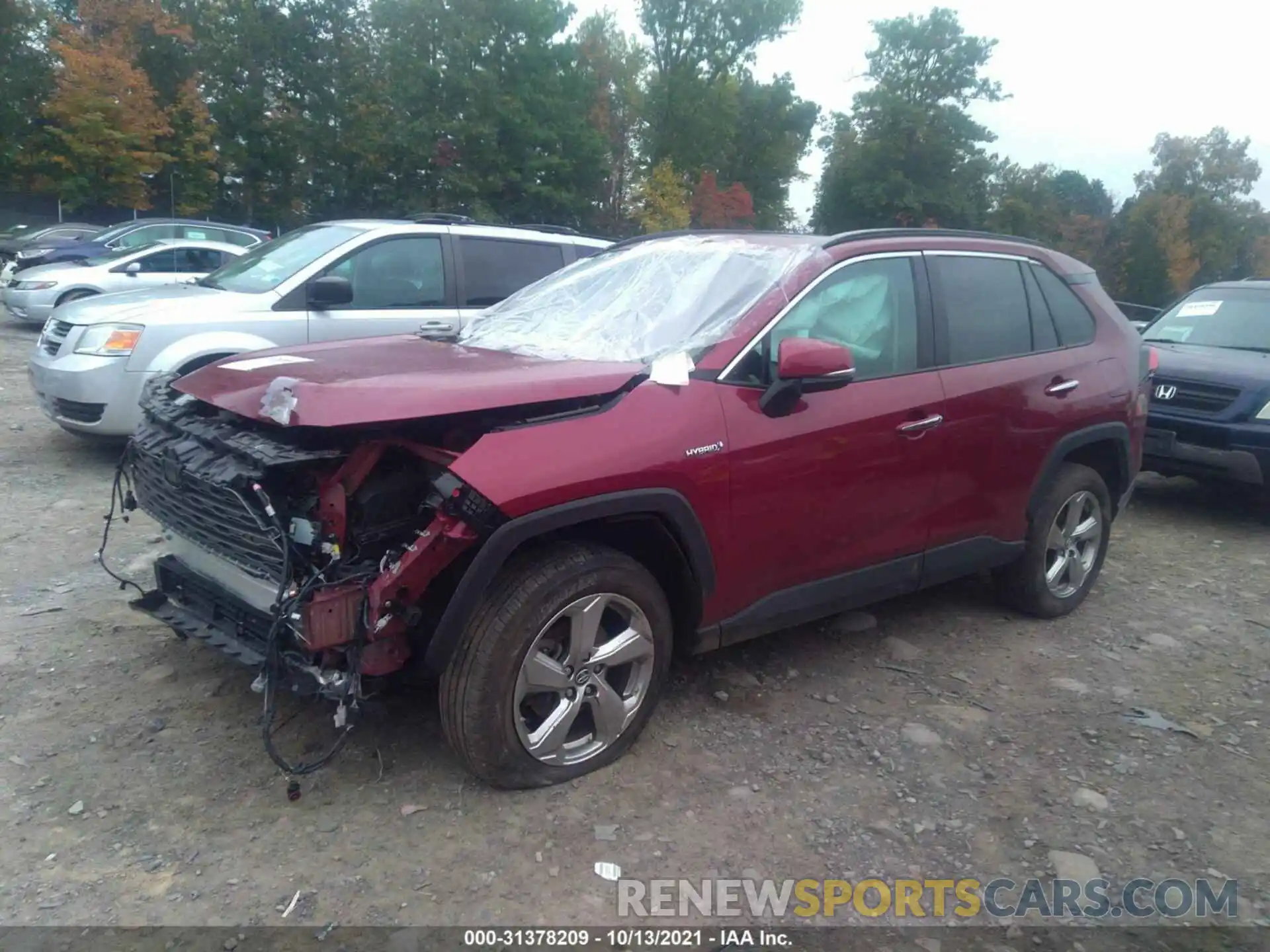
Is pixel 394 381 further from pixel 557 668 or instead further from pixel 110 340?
pixel 110 340

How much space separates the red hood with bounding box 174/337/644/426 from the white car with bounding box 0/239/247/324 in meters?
10.4

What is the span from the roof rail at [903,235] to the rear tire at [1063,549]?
1.18 meters

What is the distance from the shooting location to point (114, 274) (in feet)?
43.8

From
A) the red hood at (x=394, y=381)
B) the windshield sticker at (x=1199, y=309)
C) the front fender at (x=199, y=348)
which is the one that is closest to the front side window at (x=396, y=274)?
the front fender at (x=199, y=348)

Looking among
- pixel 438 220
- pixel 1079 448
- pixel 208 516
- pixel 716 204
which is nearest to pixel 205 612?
pixel 208 516

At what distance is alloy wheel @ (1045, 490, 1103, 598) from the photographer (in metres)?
4.98

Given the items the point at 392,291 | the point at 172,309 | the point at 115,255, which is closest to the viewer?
the point at 172,309

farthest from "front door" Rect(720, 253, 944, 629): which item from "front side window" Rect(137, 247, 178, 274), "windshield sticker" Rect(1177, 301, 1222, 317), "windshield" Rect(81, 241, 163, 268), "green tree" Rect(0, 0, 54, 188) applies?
"green tree" Rect(0, 0, 54, 188)

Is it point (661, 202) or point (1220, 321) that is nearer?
point (1220, 321)

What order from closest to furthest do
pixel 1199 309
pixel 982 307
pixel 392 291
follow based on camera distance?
1. pixel 982 307
2. pixel 392 291
3. pixel 1199 309

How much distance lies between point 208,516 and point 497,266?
460cm

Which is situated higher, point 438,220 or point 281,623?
point 438,220

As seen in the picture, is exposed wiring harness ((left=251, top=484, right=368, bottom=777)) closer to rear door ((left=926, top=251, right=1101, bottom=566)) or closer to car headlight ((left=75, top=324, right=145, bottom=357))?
rear door ((left=926, top=251, right=1101, bottom=566))

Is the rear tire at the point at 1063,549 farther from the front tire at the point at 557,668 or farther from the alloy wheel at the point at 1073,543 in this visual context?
the front tire at the point at 557,668
